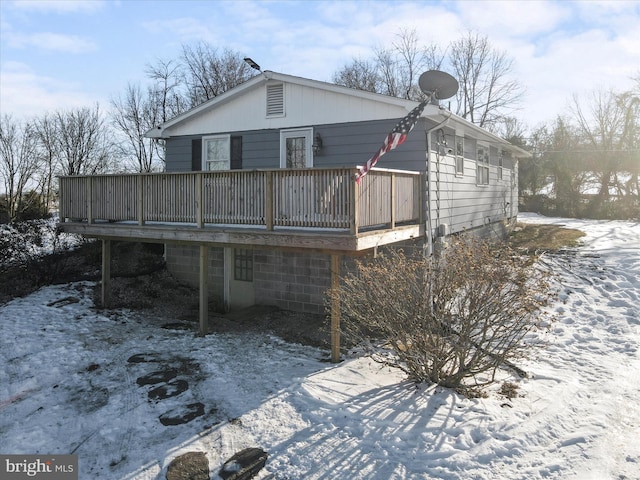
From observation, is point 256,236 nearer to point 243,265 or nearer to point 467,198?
point 243,265

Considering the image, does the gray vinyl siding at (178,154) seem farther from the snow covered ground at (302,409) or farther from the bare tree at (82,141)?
the bare tree at (82,141)

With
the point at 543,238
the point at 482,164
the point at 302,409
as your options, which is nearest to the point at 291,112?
the point at 482,164

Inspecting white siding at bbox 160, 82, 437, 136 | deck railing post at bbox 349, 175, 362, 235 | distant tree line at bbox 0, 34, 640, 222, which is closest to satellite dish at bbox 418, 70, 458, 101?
white siding at bbox 160, 82, 437, 136

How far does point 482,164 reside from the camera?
44.7 ft

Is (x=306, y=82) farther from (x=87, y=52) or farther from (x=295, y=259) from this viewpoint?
(x=87, y=52)

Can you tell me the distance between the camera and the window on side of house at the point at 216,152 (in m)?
11.5

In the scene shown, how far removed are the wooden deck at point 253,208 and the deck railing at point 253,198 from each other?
0.02 m

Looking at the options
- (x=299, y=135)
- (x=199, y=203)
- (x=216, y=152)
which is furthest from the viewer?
(x=216, y=152)

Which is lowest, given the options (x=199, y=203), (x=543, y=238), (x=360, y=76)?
(x=543, y=238)

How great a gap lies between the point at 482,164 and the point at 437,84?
5.79 meters

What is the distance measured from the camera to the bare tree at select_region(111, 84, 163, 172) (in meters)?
24.3

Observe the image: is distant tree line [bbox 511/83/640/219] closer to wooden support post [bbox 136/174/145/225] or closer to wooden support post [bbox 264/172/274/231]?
Result: wooden support post [bbox 264/172/274/231]

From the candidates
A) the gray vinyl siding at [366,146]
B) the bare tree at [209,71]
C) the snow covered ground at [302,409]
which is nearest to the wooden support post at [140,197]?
the snow covered ground at [302,409]

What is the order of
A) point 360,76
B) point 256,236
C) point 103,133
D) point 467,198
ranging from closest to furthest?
point 256,236 → point 467,198 → point 103,133 → point 360,76
